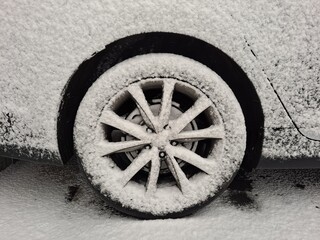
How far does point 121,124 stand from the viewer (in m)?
1.75

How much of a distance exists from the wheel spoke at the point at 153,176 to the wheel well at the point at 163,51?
1.46 feet

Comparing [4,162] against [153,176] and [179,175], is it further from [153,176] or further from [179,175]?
[179,175]

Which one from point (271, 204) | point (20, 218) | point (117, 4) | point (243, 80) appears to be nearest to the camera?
point (117, 4)

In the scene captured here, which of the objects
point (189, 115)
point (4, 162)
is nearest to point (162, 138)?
point (189, 115)

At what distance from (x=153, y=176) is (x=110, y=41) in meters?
0.69

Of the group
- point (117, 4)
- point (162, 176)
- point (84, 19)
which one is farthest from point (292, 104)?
point (84, 19)

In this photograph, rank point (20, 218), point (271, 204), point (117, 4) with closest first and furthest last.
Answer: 1. point (117, 4)
2. point (20, 218)
3. point (271, 204)

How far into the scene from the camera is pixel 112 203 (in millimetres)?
1806

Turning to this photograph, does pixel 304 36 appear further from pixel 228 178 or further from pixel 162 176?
pixel 162 176

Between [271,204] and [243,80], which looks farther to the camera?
[271,204]

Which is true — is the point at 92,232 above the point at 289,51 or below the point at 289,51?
below

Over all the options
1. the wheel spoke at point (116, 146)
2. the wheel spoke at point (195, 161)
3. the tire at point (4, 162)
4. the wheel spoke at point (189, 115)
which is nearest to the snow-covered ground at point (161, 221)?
the tire at point (4, 162)

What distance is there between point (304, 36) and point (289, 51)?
0.09 meters

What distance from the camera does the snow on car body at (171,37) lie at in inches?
62.3
